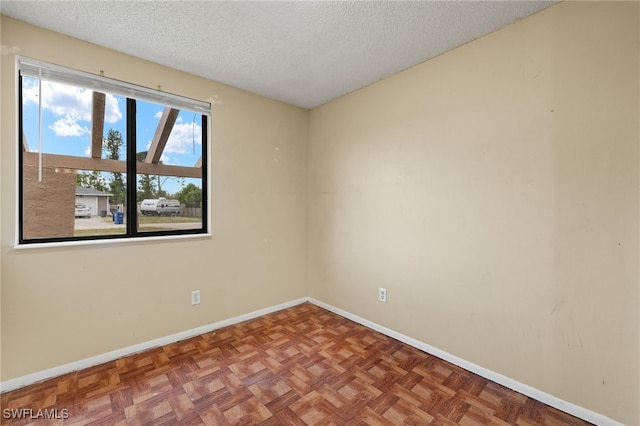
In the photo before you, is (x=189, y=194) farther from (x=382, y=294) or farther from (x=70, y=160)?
(x=382, y=294)

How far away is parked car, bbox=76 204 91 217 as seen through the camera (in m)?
2.04

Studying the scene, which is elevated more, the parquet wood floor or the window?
the window

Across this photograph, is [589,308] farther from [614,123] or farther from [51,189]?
[51,189]

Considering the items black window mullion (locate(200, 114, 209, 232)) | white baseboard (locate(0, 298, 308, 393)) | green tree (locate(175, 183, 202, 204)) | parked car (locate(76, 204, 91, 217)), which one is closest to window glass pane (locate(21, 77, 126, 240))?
parked car (locate(76, 204, 91, 217))

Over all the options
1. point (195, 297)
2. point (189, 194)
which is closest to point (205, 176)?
point (189, 194)

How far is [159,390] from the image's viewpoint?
5.74 feet

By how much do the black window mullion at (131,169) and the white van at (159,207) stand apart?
0.27ft

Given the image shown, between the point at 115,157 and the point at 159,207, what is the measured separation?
1.68 feet

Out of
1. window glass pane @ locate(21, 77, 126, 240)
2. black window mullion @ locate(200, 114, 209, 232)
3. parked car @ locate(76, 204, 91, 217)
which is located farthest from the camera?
black window mullion @ locate(200, 114, 209, 232)

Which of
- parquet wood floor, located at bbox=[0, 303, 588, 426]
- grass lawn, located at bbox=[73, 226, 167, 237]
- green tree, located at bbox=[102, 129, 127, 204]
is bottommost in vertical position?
parquet wood floor, located at bbox=[0, 303, 588, 426]

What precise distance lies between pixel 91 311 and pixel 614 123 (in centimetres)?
355

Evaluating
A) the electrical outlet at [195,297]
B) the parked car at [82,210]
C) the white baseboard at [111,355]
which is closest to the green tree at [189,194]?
the parked car at [82,210]

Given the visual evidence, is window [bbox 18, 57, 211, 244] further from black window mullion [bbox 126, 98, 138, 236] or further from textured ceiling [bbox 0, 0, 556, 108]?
textured ceiling [bbox 0, 0, 556, 108]

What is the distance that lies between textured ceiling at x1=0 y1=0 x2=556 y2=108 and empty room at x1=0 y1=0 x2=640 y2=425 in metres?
0.02
